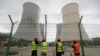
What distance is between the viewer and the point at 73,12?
73.6 feet

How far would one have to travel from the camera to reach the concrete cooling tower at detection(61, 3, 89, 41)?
20797 millimetres

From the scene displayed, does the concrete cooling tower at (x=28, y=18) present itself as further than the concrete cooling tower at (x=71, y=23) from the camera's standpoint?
Yes

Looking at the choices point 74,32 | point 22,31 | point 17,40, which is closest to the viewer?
point 74,32

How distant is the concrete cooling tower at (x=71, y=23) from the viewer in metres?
20.8

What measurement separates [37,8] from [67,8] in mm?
4385

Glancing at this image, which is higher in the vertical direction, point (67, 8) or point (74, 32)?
point (67, 8)

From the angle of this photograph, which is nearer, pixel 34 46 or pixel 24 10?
pixel 34 46

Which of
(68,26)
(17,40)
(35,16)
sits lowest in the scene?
(17,40)

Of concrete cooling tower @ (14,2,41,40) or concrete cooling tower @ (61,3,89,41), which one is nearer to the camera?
concrete cooling tower @ (61,3,89,41)

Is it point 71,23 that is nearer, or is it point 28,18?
point 71,23

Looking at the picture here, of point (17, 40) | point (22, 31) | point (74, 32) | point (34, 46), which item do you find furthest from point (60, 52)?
point (17, 40)

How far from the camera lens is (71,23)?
70.9ft

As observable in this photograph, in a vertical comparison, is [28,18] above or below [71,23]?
above

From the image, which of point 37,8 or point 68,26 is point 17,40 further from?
point 68,26
